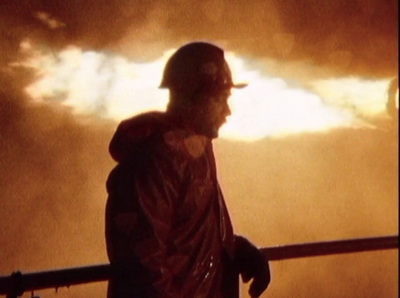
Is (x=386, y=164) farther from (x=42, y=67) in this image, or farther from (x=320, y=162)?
(x=42, y=67)

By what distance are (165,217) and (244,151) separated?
11402mm

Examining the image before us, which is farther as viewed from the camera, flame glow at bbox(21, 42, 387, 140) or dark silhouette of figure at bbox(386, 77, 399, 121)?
flame glow at bbox(21, 42, 387, 140)

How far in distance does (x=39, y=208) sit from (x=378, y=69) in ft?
31.9

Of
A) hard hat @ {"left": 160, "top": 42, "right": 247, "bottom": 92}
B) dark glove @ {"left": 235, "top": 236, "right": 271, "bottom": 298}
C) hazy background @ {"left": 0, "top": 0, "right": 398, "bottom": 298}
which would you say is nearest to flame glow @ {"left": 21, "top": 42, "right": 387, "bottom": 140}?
hazy background @ {"left": 0, "top": 0, "right": 398, "bottom": 298}

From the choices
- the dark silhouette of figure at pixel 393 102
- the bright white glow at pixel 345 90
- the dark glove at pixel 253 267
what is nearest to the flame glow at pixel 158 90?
the bright white glow at pixel 345 90

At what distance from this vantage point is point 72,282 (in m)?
1.87

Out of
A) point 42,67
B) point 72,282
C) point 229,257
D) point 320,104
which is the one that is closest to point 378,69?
point 320,104

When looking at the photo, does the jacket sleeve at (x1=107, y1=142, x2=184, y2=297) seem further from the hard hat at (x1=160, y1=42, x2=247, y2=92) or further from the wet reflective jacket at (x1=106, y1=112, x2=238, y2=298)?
the hard hat at (x1=160, y1=42, x2=247, y2=92)

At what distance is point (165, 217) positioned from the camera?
208 cm

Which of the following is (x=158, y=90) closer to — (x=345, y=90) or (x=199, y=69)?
(x=345, y=90)

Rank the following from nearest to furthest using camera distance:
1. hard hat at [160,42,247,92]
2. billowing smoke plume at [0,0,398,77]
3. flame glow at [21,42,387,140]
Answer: hard hat at [160,42,247,92], billowing smoke plume at [0,0,398,77], flame glow at [21,42,387,140]

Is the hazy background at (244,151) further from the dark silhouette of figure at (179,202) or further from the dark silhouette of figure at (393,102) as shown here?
the dark silhouette of figure at (179,202)

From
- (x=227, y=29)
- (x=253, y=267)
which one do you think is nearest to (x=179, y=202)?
(x=253, y=267)

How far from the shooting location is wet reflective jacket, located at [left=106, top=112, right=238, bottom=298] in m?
1.98
